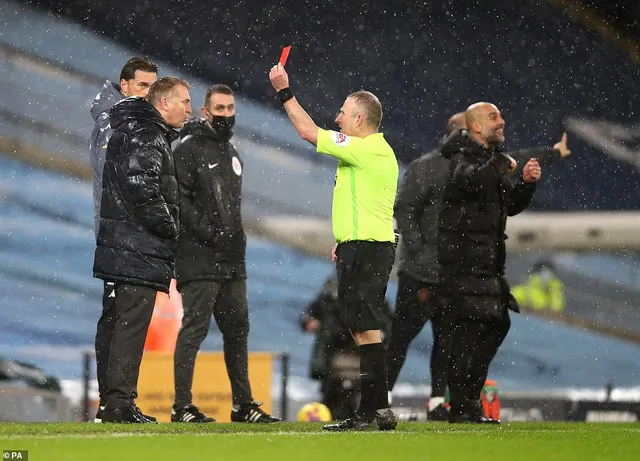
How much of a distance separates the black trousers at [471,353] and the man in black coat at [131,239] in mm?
1593

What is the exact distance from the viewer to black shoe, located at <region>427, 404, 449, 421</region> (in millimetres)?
6488

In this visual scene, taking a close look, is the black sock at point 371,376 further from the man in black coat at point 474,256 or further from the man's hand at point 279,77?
the man's hand at point 279,77

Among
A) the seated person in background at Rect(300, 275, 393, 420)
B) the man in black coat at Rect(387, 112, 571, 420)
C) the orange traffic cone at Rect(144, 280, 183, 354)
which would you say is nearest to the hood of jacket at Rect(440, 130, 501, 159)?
the man in black coat at Rect(387, 112, 571, 420)

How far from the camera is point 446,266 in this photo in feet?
19.1

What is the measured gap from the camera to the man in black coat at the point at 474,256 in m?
5.70

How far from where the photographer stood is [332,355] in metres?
9.03

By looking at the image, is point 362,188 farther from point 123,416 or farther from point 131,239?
point 123,416

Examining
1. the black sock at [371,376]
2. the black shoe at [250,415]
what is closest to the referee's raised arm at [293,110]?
the black sock at [371,376]

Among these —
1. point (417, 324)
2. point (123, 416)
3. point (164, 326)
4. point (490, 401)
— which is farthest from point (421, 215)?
point (164, 326)

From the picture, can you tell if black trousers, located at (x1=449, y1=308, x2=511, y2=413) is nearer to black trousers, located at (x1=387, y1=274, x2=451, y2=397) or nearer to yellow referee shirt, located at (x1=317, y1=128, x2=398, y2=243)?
black trousers, located at (x1=387, y1=274, x2=451, y2=397)

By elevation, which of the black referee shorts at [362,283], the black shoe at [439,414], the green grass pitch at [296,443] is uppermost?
the black referee shorts at [362,283]

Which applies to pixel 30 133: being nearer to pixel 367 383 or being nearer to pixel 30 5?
pixel 30 5

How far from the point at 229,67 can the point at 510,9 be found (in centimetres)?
390

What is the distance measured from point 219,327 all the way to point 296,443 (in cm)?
181
